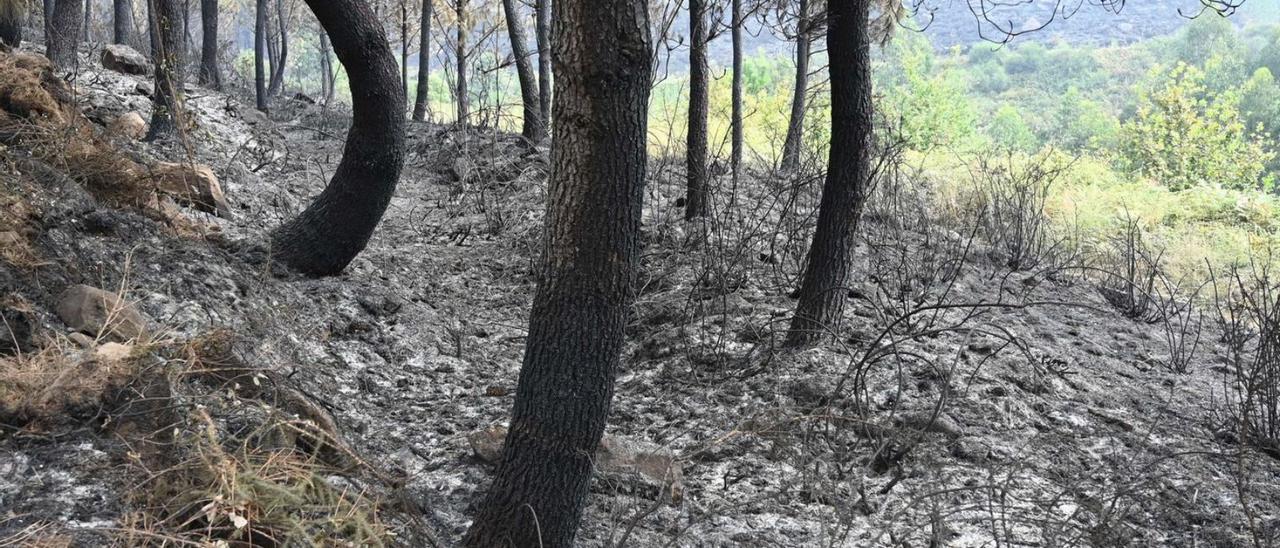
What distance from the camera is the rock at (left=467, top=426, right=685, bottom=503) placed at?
3436mm

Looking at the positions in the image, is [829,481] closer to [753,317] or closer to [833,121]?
[753,317]

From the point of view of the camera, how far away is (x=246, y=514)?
94.1 inches

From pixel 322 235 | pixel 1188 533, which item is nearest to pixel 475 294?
pixel 322 235

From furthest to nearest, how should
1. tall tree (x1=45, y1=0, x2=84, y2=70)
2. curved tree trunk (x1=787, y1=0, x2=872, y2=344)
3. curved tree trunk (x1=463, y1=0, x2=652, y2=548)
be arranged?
tall tree (x1=45, y1=0, x2=84, y2=70), curved tree trunk (x1=787, y1=0, x2=872, y2=344), curved tree trunk (x1=463, y1=0, x2=652, y2=548)

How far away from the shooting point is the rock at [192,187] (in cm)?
510

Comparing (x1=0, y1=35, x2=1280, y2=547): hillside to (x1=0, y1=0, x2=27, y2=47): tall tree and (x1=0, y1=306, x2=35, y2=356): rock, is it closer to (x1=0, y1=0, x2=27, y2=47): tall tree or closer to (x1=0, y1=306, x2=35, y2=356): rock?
(x1=0, y1=306, x2=35, y2=356): rock

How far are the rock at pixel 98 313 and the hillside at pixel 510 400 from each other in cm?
2

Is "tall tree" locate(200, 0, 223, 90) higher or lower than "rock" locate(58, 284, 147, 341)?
higher

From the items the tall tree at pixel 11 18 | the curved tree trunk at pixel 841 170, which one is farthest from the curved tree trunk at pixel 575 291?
the tall tree at pixel 11 18

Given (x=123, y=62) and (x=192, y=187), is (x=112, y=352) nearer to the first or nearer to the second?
(x=192, y=187)

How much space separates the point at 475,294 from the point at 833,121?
2749mm

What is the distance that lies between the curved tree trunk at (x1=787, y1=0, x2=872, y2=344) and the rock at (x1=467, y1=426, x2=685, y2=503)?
1.10 m

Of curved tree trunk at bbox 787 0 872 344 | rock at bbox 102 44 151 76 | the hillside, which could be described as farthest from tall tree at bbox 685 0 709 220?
rock at bbox 102 44 151 76

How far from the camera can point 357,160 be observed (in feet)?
16.7
